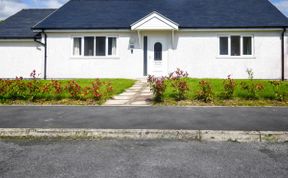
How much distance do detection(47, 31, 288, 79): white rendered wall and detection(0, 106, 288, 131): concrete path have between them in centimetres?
1004

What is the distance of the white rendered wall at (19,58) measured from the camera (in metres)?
20.7

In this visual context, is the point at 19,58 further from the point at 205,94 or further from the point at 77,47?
the point at 205,94

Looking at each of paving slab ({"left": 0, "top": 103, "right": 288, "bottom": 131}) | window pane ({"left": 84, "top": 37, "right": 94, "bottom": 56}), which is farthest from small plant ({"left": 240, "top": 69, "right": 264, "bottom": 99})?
window pane ({"left": 84, "top": 37, "right": 94, "bottom": 56})

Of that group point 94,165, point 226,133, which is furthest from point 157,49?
point 94,165

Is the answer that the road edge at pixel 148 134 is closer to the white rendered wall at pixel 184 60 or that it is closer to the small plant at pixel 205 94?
the small plant at pixel 205 94

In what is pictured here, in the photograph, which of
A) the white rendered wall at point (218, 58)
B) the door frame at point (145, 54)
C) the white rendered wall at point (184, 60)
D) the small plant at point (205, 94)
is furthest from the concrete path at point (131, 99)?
the white rendered wall at point (218, 58)

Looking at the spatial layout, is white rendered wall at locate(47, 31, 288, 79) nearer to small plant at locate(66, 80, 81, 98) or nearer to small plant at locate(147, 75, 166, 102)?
small plant at locate(66, 80, 81, 98)

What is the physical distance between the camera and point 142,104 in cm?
948

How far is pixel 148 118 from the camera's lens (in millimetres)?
7203

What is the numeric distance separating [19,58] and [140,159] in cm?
1875

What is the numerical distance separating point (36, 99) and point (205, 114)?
19.0 ft

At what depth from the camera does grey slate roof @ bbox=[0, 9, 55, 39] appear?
2078 cm

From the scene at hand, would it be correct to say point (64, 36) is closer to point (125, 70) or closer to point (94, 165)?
point (125, 70)

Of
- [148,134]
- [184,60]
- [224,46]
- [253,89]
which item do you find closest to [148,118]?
[148,134]
